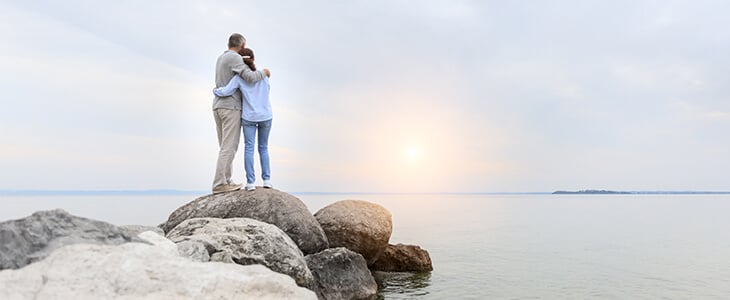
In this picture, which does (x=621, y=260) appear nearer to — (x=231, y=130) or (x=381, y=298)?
(x=381, y=298)

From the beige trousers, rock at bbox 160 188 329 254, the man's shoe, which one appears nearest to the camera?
rock at bbox 160 188 329 254

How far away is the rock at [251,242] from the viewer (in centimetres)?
755

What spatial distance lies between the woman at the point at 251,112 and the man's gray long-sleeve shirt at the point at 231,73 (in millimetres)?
128

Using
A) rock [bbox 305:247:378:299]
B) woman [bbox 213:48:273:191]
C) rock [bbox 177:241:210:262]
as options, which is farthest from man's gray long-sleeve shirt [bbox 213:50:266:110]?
rock [bbox 177:241:210:262]

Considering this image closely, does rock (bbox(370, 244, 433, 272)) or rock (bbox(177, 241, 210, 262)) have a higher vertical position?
rock (bbox(177, 241, 210, 262))

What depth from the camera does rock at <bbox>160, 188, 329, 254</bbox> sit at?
10.4 meters

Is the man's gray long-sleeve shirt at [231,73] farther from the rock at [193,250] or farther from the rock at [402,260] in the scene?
the rock at [402,260]

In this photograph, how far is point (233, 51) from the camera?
420 inches

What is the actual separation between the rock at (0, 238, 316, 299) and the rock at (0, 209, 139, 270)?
5.9 inches

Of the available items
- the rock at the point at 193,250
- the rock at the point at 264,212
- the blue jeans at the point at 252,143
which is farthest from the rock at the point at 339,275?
the rock at the point at 193,250

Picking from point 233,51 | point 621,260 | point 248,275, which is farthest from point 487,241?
point 248,275

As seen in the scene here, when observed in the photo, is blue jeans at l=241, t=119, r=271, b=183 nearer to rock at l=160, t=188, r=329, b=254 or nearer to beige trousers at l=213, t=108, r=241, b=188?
beige trousers at l=213, t=108, r=241, b=188

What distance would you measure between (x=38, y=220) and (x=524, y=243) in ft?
66.9

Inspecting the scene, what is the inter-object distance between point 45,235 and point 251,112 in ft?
19.7
